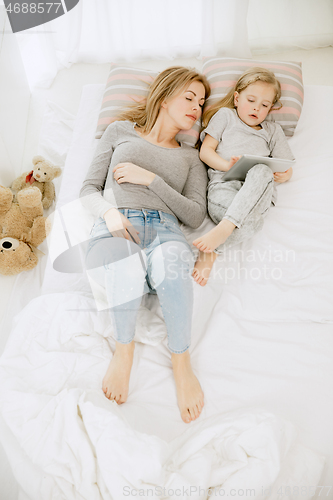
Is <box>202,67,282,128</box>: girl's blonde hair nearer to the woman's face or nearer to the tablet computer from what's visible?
the woman's face

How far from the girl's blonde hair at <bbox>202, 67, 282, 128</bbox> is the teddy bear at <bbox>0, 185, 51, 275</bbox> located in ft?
2.65

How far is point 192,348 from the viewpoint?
1.07m

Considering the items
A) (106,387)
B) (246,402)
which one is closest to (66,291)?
(106,387)

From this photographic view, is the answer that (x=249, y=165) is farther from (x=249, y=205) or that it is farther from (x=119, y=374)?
(x=119, y=374)

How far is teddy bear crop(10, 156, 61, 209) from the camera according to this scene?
148 cm

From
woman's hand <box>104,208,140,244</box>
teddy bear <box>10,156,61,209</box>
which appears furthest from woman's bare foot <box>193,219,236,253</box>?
teddy bear <box>10,156,61,209</box>

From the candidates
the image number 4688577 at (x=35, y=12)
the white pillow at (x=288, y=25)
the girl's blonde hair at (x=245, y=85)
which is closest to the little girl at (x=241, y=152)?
the girl's blonde hair at (x=245, y=85)


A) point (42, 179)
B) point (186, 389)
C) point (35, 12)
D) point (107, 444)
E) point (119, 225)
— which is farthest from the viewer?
point (35, 12)

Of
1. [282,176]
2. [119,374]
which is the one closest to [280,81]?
[282,176]

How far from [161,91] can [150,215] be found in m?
0.56

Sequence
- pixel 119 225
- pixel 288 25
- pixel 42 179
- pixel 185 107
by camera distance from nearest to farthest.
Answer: pixel 119 225
pixel 185 107
pixel 42 179
pixel 288 25

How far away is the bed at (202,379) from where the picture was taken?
0.77m

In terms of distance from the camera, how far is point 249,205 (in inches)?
47.4

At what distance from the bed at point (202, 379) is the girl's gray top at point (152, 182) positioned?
4.8 inches
